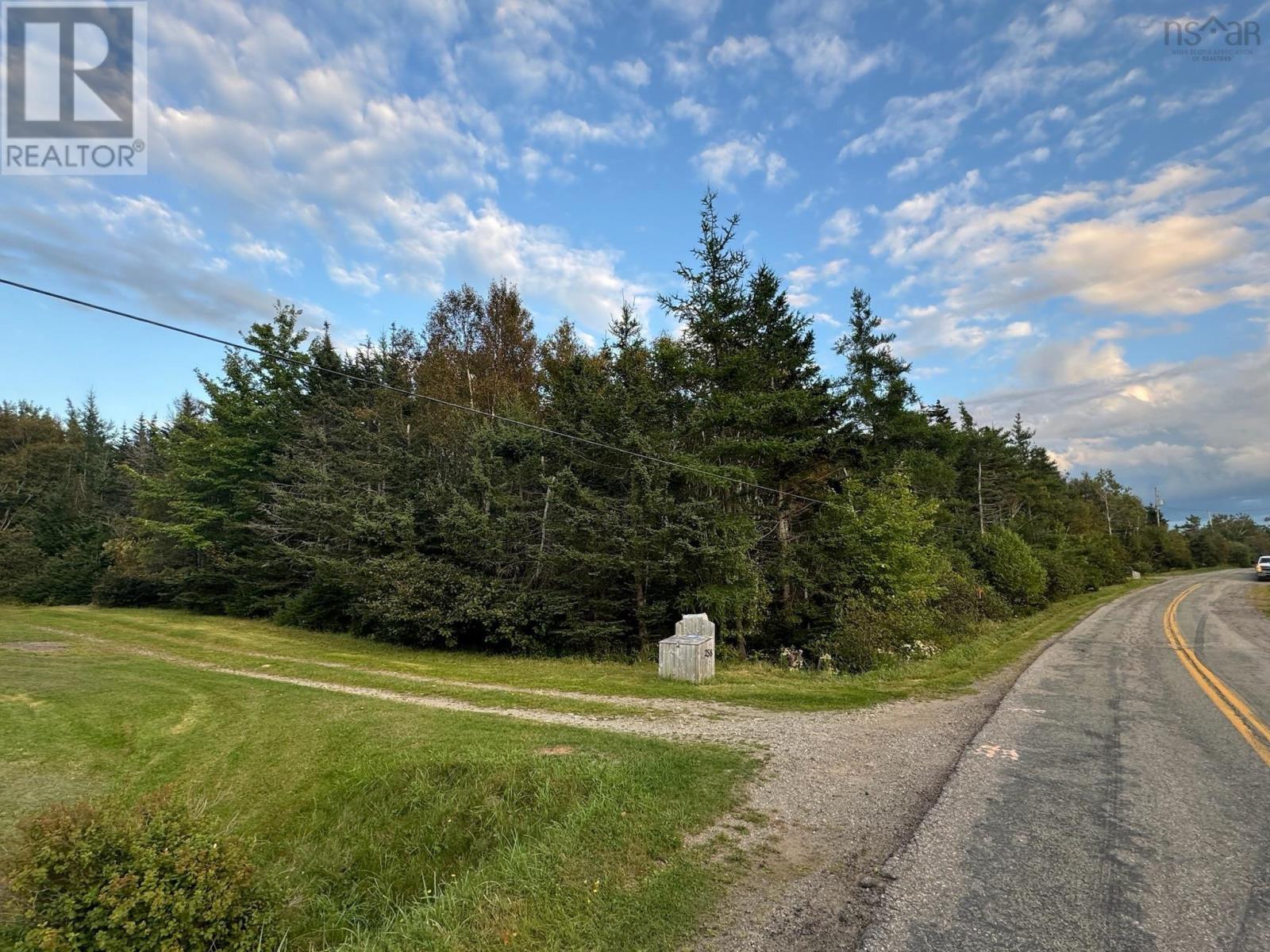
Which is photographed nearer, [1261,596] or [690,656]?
[690,656]

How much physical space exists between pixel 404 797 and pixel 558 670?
7.96m

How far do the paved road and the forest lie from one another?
812 centimetres

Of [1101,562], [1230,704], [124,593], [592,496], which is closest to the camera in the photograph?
[1230,704]

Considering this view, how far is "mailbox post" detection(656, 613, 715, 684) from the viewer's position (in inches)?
449

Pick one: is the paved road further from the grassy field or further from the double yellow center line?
the grassy field

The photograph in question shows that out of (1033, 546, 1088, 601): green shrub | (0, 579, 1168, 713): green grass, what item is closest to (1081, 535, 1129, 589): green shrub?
(1033, 546, 1088, 601): green shrub

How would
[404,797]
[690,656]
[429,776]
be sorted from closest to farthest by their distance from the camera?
[404,797] < [429,776] < [690,656]

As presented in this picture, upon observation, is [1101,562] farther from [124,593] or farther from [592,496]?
[124,593]

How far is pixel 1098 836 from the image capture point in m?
4.19

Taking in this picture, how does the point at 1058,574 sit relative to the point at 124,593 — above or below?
below

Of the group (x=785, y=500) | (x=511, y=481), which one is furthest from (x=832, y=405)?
(x=511, y=481)

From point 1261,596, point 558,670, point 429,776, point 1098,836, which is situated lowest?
point 1261,596

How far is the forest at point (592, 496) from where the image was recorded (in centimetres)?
1802

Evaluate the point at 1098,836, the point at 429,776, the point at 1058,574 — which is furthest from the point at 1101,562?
the point at 429,776
